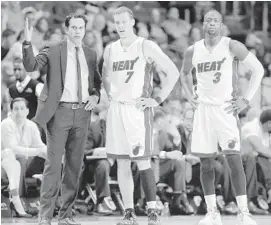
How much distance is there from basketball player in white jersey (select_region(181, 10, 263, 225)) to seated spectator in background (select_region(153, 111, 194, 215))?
1561 millimetres

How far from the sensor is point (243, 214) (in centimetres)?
450

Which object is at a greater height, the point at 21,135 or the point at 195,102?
the point at 195,102

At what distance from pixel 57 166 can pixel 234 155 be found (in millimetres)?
1422

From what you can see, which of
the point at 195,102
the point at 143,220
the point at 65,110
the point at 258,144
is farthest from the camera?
the point at 258,144

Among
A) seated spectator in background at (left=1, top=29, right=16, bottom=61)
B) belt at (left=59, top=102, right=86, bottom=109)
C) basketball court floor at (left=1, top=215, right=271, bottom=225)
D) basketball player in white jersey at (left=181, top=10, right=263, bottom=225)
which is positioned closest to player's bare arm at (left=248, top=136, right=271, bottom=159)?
basketball court floor at (left=1, top=215, right=271, bottom=225)

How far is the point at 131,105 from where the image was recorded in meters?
4.63

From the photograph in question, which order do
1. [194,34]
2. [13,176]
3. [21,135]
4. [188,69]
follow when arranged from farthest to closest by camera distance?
[194,34] → [21,135] → [13,176] → [188,69]

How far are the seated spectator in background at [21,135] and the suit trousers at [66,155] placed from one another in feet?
5.01

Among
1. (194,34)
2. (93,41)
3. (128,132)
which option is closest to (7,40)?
(93,41)

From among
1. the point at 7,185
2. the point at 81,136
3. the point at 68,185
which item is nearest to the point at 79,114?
the point at 81,136

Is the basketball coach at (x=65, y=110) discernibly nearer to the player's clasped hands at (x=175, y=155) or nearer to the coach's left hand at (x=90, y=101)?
the coach's left hand at (x=90, y=101)

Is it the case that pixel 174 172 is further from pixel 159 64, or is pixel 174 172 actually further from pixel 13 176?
pixel 159 64

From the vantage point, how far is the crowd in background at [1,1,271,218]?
6242 mm

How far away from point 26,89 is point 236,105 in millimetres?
2735
